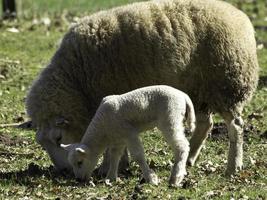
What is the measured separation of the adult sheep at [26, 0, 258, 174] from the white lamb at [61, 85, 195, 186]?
0.77 metres

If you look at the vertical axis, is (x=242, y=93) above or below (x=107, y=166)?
above

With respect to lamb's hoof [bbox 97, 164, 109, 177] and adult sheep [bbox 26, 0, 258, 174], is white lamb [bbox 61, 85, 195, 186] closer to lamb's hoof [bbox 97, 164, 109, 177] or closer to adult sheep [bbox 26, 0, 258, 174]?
lamb's hoof [bbox 97, 164, 109, 177]

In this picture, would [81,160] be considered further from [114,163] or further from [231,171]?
[231,171]

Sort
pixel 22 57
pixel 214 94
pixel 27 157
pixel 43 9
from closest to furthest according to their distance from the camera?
pixel 214 94 < pixel 27 157 < pixel 22 57 < pixel 43 9

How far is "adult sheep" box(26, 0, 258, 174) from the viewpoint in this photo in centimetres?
971

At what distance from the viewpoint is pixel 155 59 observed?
32.2 ft

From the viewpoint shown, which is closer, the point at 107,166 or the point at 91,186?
the point at 91,186

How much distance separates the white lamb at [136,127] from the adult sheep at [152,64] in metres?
0.77

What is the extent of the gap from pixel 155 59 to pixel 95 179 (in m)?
1.54

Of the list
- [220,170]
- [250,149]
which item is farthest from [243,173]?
[250,149]

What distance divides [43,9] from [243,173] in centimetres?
1240

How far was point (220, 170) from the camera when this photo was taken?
9781 mm

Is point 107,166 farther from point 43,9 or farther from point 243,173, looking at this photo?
point 43,9

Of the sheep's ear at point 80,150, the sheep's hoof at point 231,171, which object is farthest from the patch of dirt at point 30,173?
the sheep's hoof at point 231,171
